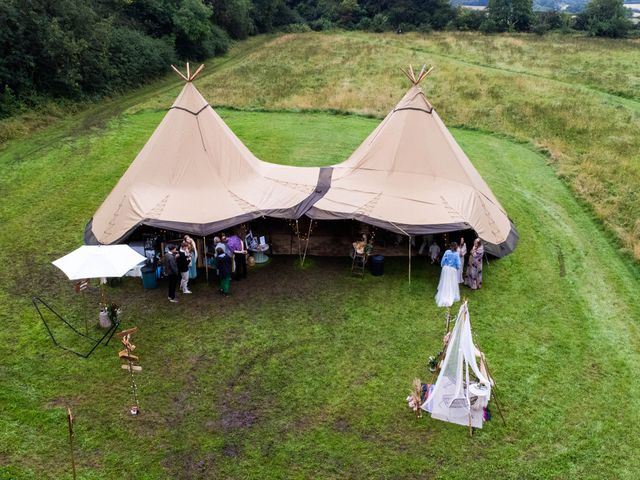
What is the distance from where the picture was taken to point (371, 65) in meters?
40.1

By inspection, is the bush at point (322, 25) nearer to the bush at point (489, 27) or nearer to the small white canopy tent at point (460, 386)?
the bush at point (489, 27)

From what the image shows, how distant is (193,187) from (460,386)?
8.82 metres

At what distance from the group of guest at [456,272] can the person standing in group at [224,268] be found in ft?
17.0

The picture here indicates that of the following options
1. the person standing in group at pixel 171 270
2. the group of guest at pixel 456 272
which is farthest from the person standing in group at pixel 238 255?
the group of guest at pixel 456 272

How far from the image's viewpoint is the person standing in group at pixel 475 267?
13734 mm

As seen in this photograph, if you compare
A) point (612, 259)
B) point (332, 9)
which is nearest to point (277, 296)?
point (612, 259)

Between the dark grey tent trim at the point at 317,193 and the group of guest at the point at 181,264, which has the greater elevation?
the dark grey tent trim at the point at 317,193

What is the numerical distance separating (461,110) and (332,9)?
147 feet

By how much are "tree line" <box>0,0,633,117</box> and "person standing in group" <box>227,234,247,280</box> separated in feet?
57.7

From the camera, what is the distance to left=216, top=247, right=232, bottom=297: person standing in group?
42.8 ft

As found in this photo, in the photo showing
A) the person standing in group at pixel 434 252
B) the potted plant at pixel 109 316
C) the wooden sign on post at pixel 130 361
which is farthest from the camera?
the person standing in group at pixel 434 252

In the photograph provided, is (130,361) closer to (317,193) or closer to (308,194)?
(308,194)

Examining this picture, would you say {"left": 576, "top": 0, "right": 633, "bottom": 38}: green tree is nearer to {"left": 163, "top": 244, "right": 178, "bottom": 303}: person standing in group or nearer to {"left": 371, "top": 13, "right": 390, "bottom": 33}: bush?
{"left": 371, "top": 13, "right": 390, "bottom": 33}: bush

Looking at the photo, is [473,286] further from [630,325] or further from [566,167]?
[566,167]
